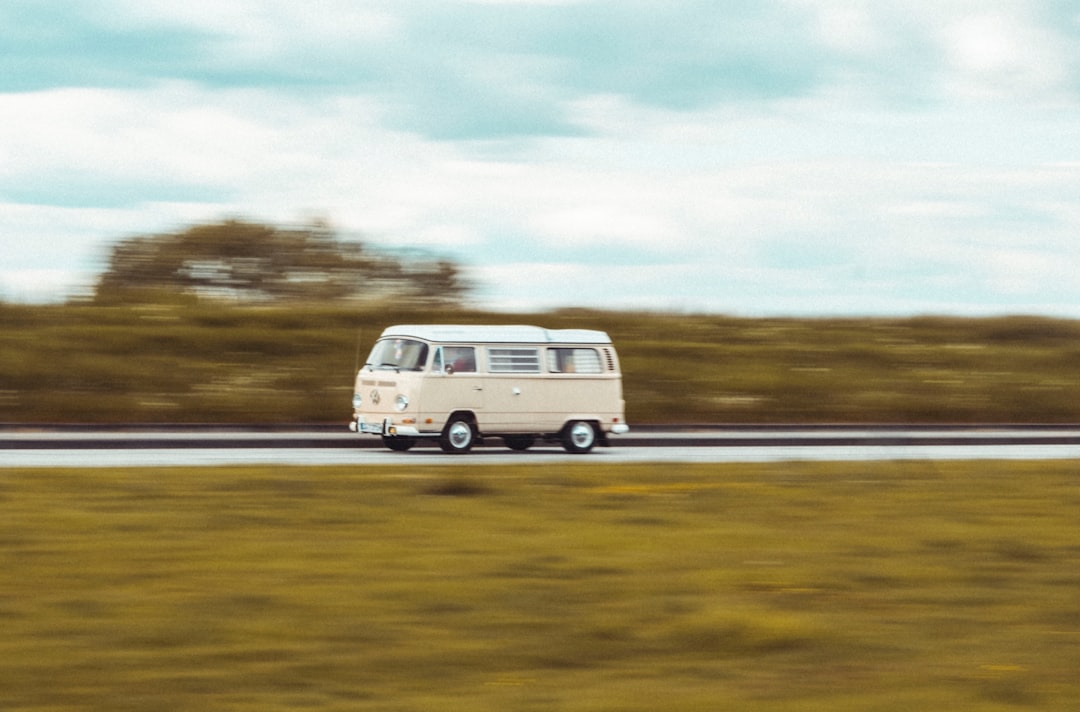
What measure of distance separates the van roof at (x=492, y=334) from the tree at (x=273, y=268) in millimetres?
17510

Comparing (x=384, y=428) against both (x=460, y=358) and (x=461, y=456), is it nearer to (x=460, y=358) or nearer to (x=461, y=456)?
(x=461, y=456)

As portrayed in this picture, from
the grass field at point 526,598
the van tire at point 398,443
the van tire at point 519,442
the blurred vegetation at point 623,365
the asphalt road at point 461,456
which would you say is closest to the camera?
the grass field at point 526,598

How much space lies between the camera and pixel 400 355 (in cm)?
2119

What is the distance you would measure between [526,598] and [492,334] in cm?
1274

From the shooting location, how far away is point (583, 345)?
72.1ft

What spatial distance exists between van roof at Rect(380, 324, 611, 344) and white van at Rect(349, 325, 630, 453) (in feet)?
0.05

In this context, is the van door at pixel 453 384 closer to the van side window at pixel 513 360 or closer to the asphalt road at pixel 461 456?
the van side window at pixel 513 360

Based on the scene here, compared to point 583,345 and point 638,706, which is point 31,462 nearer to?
point 583,345

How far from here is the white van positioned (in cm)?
2081

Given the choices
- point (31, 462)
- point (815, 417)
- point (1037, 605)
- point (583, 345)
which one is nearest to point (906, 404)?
point (815, 417)

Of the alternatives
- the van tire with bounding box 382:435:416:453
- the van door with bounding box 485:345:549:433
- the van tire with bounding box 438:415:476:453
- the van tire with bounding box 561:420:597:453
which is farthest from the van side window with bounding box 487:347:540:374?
the van tire with bounding box 382:435:416:453

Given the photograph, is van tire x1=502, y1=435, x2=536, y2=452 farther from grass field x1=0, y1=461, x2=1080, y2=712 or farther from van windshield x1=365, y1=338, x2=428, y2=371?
grass field x1=0, y1=461, x2=1080, y2=712

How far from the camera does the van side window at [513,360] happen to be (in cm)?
2131

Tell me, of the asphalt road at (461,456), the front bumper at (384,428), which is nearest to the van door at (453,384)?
the front bumper at (384,428)
